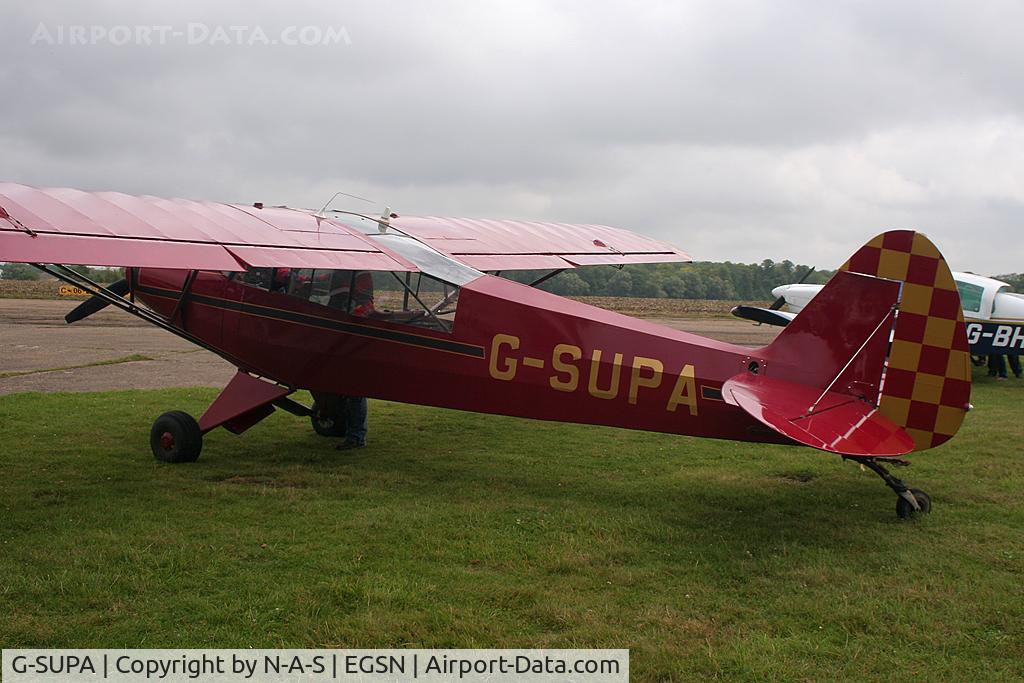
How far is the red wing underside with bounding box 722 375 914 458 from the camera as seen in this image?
4621 mm

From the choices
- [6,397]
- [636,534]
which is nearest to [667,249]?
[636,534]

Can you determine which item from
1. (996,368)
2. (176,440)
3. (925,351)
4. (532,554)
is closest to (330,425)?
(176,440)

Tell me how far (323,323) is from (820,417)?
162 inches

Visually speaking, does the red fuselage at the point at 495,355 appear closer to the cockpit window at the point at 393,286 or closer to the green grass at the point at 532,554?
the cockpit window at the point at 393,286

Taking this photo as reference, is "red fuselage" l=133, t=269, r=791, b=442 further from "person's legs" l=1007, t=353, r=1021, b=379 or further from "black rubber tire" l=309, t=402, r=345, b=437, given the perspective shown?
"person's legs" l=1007, t=353, r=1021, b=379

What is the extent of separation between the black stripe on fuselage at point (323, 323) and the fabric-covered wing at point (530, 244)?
1264 mm

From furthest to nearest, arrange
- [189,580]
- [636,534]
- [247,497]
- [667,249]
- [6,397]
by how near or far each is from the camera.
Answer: [667,249] < [6,397] < [247,497] < [636,534] < [189,580]

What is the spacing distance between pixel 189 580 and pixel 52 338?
53.6ft

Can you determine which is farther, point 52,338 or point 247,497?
point 52,338

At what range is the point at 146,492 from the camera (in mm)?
5957

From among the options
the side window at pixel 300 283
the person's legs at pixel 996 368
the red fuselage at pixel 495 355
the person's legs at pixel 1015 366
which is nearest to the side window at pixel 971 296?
the person's legs at pixel 996 368

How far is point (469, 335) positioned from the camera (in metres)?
6.41

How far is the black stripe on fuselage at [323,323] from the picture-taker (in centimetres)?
651

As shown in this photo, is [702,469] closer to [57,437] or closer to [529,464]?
[529,464]
